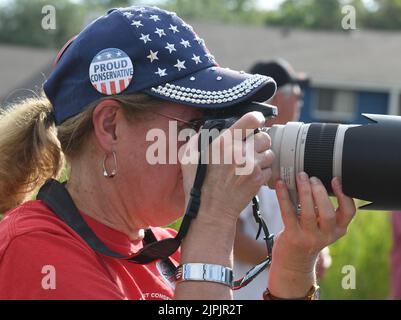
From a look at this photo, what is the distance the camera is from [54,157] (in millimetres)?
2125

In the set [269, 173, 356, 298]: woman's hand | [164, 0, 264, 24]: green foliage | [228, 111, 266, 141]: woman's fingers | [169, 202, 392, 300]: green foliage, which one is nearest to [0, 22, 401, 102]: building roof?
[169, 202, 392, 300]: green foliage

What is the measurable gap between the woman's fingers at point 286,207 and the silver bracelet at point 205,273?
1.02ft

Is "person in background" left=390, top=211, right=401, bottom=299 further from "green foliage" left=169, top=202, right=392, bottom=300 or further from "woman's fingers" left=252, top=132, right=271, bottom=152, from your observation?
"woman's fingers" left=252, top=132, right=271, bottom=152

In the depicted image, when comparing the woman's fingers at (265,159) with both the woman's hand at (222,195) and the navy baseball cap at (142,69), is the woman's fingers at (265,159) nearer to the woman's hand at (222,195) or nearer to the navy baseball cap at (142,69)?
the woman's hand at (222,195)

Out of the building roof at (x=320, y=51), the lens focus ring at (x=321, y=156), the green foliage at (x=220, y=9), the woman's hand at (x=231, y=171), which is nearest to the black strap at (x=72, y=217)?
the woman's hand at (x=231, y=171)

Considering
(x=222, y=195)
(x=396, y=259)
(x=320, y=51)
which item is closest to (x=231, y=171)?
(x=222, y=195)

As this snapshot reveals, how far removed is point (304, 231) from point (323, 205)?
13 centimetres

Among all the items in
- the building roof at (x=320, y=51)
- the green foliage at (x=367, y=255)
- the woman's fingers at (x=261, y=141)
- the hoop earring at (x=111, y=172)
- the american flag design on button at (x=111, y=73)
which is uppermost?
the american flag design on button at (x=111, y=73)

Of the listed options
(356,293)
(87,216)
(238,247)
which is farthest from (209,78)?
(356,293)

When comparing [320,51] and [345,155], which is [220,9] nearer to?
[320,51]

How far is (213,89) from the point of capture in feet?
6.39

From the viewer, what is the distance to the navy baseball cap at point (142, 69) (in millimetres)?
1923

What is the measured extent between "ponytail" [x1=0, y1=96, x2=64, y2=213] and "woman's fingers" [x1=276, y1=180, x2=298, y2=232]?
588 millimetres
